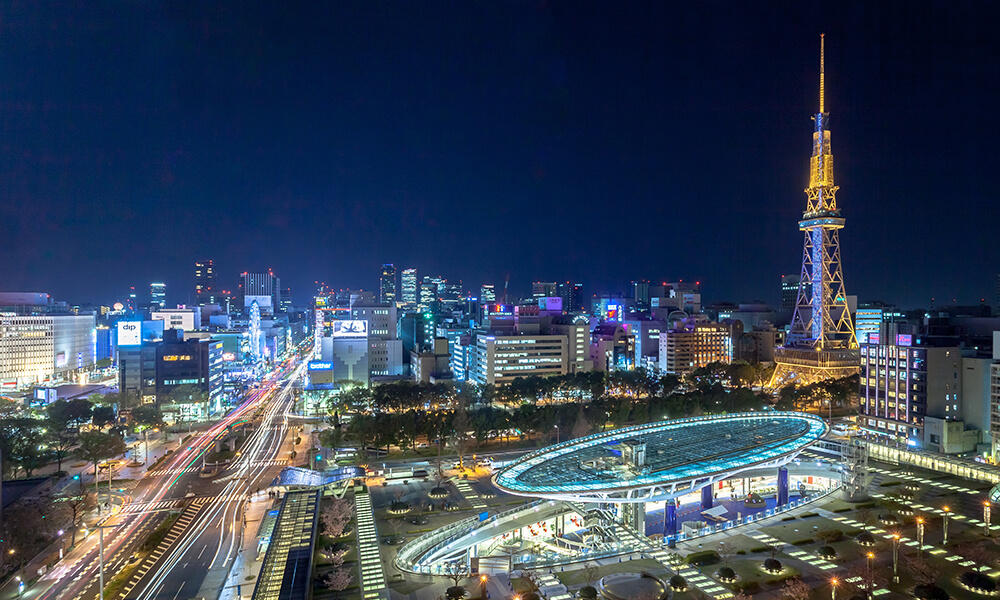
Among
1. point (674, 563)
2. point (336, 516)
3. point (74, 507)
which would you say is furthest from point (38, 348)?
point (674, 563)

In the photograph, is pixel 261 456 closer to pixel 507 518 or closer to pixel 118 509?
pixel 118 509

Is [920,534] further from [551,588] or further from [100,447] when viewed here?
[100,447]

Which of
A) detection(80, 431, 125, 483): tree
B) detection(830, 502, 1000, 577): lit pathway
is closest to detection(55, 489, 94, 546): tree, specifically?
detection(80, 431, 125, 483): tree

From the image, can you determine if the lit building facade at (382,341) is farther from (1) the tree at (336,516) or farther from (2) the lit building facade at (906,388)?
(2) the lit building facade at (906,388)

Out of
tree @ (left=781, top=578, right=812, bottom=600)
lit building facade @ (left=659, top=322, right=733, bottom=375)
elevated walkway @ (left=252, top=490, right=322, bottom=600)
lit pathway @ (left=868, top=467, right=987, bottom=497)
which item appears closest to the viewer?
tree @ (left=781, top=578, right=812, bottom=600)

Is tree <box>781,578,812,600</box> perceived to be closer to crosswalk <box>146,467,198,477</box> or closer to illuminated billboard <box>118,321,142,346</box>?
crosswalk <box>146,467,198,477</box>

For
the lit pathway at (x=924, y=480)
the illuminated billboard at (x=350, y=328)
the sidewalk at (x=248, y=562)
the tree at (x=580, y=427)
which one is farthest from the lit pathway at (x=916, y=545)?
the illuminated billboard at (x=350, y=328)
